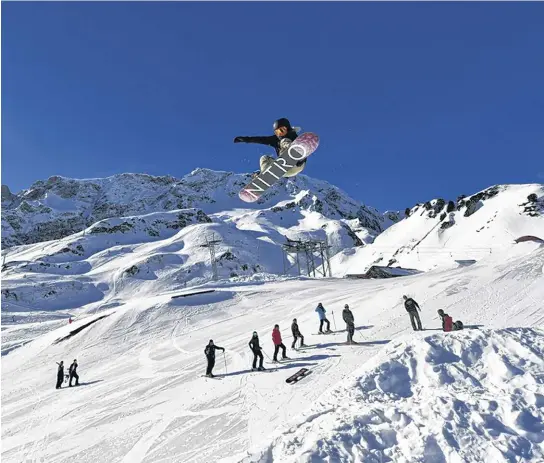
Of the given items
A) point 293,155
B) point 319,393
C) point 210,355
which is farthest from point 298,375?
point 293,155

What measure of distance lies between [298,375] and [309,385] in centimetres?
101

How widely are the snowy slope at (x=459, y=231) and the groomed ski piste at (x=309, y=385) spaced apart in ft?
168

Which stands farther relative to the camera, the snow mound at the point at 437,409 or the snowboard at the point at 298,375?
the snowboard at the point at 298,375

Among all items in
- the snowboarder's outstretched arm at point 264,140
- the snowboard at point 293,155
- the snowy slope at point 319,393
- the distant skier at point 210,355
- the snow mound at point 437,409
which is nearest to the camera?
the snow mound at point 437,409

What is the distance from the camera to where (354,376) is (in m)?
9.05

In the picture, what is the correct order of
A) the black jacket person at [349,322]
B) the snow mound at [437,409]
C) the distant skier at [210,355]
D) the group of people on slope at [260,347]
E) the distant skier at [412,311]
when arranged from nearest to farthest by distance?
the snow mound at [437,409], the group of people on slope at [260,347], the distant skier at [210,355], the black jacket person at [349,322], the distant skier at [412,311]

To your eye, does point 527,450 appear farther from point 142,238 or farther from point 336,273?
point 142,238

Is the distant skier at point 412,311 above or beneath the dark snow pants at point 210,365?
above

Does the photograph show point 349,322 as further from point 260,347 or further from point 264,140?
point 264,140

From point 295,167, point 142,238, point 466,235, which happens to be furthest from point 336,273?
point 295,167

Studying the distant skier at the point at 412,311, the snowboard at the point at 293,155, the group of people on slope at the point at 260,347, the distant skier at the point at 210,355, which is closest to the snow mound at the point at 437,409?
the group of people on slope at the point at 260,347

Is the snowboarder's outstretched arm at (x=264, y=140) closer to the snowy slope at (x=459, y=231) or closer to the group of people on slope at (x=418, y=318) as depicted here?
the group of people on slope at (x=418, y=318)

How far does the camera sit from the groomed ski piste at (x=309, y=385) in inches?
261

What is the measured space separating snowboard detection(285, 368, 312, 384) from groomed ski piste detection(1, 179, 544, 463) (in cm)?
20
